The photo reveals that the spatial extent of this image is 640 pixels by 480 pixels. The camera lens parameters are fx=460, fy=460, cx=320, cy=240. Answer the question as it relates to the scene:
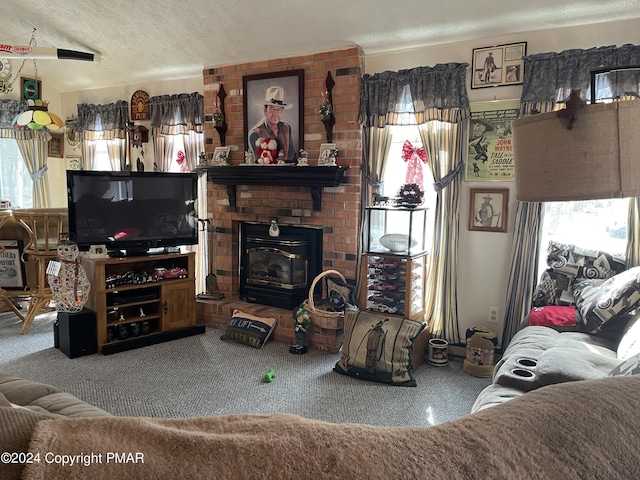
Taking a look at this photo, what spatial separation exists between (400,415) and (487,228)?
5.48 feet

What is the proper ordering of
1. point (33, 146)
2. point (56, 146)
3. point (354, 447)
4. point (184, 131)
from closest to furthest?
point (354, 447) < point (184, 131) < point (33, 146) < point (56, 146)

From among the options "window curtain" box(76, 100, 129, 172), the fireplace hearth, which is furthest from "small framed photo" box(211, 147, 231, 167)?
"window curtain" box(76, 100, 129, 172)

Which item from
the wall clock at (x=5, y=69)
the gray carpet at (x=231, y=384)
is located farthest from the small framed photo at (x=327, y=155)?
the wall clock at (x=5, y=69)

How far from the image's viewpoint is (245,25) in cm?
403

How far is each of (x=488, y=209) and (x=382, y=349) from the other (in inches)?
55.4

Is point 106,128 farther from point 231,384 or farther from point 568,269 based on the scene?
point 568,269

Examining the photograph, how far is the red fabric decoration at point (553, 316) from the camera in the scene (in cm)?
299

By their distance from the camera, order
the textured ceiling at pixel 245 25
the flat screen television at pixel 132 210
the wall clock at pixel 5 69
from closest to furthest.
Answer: the textured ceiling at pixel 245 25
the flat screen television at pixel 132 210
the wall clock at pixel 5 69

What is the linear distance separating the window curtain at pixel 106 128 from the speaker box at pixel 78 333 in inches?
Result: 97.7

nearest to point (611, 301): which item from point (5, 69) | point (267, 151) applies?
point (267, 151)

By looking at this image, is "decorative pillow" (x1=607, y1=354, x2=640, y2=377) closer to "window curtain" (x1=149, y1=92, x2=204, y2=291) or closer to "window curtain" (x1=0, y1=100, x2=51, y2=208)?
"window curtain" (x1=149, y1=92, x2=204, y2=291)

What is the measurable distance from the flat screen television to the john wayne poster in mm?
2542

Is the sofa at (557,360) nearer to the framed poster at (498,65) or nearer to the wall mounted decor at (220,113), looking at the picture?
the framed poster at (498,65)

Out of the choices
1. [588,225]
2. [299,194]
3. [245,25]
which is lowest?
[588,225]
